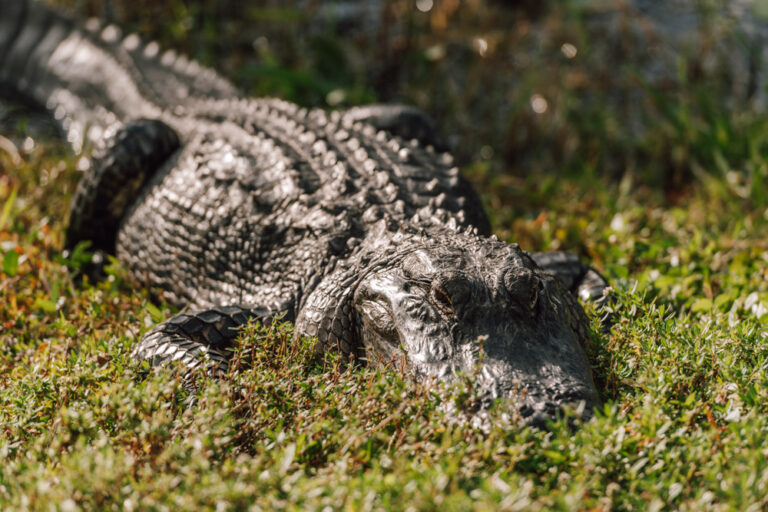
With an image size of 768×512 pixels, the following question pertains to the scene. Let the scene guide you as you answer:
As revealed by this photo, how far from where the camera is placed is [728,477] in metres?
1.90

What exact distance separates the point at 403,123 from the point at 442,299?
2.32 m

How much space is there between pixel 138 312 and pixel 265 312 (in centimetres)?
70

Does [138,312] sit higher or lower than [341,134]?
lower

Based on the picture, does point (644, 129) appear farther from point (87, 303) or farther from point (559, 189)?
point (87, 303)

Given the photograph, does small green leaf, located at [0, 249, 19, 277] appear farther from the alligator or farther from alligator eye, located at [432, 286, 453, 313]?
alligator eye, located at [432, 286, 453, 313]

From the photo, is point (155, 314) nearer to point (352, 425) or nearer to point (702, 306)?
point (352, 425)

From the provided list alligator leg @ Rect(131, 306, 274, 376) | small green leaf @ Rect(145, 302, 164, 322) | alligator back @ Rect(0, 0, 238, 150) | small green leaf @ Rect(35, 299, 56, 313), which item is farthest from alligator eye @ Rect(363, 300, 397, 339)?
alligator back @ Rect(0, 0, 238, 150)


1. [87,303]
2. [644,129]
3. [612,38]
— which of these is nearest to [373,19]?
[612,38]

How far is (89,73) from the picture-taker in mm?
5855

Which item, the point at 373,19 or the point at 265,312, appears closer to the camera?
the point at 265,312

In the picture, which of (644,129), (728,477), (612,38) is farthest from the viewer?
(612,38)

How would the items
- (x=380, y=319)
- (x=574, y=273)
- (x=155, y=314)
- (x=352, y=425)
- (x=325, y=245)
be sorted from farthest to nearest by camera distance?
(x=574, y=273), (x=155, y=314), (x=325, y=245), (x=380, y=319), (x=352, y=425)

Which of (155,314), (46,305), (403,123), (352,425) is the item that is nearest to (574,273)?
(403,123)

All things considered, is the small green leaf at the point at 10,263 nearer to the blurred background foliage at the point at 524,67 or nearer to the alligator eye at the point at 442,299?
the alligator eye at the point at 442,299
